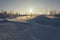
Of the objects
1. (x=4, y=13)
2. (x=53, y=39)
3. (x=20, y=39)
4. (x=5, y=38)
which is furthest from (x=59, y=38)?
(x=4, y=13)

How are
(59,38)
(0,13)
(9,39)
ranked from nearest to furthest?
1. (9,39)
2. (59,38)
3. (0,13)

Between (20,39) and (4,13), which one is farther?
(4,13)

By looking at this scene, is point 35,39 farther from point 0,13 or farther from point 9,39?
point 0,13

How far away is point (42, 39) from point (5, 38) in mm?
3178

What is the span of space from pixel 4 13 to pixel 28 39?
209 ft

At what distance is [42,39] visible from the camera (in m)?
17.1

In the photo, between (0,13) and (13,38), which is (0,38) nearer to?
(13,38)

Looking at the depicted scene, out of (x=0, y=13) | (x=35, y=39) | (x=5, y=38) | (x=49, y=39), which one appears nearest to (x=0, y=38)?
(x=5, y=38)

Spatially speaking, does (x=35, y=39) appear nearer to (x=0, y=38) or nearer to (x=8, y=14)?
(x=0, y=38)

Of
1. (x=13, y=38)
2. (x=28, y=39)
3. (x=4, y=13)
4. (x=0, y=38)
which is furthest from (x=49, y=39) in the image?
(x=4, y=13)

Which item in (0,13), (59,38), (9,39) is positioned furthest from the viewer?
(0,13)

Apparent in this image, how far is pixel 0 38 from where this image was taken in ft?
55.3

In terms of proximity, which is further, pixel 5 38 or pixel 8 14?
pixel 8 14

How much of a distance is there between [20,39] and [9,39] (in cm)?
97
